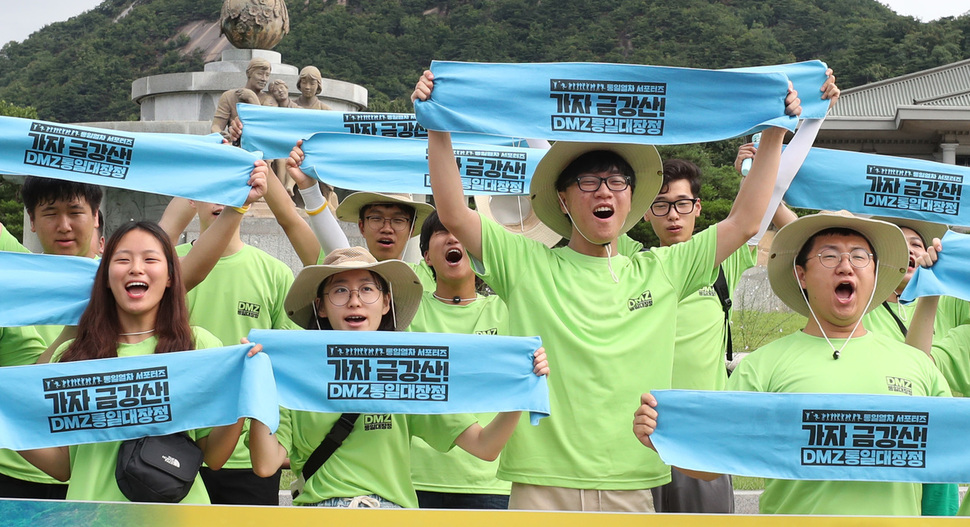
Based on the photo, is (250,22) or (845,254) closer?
(845,254)

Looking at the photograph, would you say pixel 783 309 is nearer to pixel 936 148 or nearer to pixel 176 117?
pixel 176 117

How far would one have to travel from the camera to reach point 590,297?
369 centimetres

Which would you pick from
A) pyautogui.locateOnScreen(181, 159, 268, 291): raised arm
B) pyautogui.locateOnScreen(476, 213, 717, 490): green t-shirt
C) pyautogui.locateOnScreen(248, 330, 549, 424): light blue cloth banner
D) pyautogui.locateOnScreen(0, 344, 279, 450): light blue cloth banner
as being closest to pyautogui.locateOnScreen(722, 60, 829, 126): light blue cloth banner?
pyautogui.locateOnScreen(476, 213, 717, 490): green t-shirt

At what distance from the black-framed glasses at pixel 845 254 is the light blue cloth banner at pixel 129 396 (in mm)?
1973

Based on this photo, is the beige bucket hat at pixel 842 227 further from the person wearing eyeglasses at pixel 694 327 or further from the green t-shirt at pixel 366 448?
the green t-shirt at pixel 366 448

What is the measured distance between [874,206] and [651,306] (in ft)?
6.06

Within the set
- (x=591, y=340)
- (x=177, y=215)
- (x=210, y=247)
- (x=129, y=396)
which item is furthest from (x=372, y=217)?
(x=129, y=396)

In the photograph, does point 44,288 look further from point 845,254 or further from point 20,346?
point 845,254

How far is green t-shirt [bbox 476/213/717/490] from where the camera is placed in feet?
11.6

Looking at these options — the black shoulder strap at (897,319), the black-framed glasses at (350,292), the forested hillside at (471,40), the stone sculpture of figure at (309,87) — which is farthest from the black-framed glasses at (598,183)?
the forested hillside at (471,40)

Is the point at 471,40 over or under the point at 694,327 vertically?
over

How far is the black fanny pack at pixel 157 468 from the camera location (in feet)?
10.2

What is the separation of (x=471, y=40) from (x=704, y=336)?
180 ft

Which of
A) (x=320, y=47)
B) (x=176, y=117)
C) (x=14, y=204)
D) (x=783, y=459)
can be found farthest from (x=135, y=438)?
(x=320, y=47)
